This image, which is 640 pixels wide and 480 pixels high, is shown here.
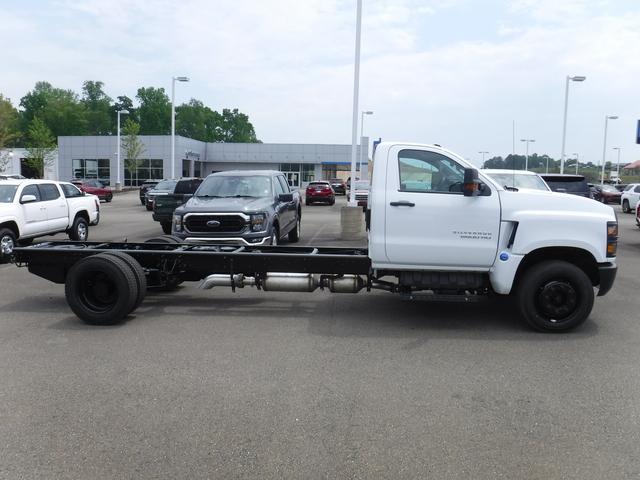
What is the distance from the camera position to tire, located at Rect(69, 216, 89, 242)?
15.2 meters

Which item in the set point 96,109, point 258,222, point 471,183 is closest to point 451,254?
point 471,183

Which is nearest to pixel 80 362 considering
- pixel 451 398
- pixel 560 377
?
pixel 451 398

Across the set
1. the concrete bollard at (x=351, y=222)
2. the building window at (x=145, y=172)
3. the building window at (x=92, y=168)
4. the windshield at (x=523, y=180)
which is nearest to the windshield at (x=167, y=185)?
the concrete bollard at (x=351, y=222)

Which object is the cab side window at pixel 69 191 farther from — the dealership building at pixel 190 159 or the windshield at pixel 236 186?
the dealership building at pixel 190 159

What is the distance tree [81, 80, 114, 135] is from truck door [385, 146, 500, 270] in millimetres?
125708

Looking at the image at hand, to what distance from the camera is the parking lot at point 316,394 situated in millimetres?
3727

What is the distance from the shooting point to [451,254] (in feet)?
22.0

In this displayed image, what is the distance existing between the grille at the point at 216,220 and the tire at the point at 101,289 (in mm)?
3256

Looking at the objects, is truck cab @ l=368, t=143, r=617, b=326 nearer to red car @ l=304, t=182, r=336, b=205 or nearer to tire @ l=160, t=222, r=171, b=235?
tire @ l=160, t=222, r=171, b=235

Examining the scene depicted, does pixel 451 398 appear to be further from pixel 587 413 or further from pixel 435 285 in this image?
pixel 435 285

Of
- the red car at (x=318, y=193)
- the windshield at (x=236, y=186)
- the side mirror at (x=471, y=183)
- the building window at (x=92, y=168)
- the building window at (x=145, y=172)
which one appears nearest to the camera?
the side mirror at (x=471, y=183)

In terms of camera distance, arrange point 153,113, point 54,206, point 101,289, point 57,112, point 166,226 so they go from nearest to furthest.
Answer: point 101,289 → point 54,206 → point 166,226 → point 57,112 → point 153,113

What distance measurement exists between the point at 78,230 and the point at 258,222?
286 inches

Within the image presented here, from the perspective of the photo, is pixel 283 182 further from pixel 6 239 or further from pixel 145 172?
pixel 145 172
